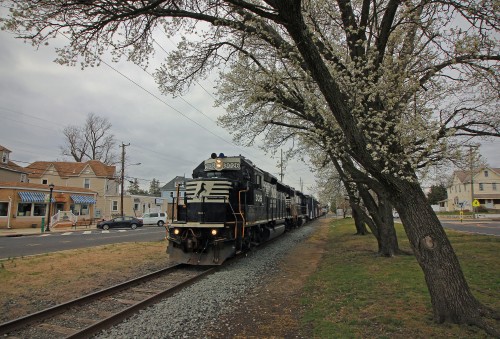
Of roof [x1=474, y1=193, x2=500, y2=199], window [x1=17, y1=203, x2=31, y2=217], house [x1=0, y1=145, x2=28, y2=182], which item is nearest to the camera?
window [x1=17, y1=203, x2=31, y2=217]

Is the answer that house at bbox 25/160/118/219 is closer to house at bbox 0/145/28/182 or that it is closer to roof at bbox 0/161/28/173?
roof at bbox 0/161/28/173

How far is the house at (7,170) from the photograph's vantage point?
44.0 metres

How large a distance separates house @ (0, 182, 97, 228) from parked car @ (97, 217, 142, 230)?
3.39 meters

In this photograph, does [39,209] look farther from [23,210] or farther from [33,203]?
[23,210]

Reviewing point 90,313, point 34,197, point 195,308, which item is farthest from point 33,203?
point 195,308

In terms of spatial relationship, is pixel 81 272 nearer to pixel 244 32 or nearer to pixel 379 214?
pixel 244 32

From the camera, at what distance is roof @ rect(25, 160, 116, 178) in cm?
5634

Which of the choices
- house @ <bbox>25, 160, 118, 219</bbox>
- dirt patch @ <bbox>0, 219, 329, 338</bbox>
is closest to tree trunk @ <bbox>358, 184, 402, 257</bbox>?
dirt patch @ <bbox>0, 219, 329, 338</bbox>

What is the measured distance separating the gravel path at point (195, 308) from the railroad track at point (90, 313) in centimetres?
21

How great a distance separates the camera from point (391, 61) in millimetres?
8000

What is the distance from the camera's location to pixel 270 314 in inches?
280

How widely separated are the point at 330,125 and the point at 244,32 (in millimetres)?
3381

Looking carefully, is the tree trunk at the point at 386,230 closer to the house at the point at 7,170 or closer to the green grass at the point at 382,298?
the green grass at the point at 382,298

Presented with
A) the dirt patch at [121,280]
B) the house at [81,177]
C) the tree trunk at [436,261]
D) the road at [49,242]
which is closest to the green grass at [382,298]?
the tree trunk at [436,261]
